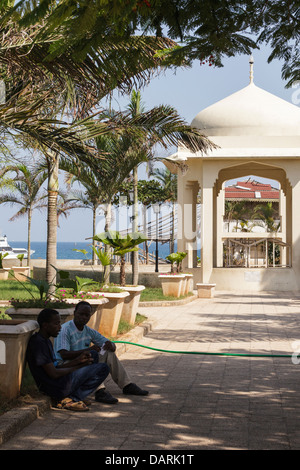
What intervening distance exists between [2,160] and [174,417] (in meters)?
19.4

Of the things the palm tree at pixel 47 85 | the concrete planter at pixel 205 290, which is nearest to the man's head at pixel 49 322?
the palm tree at pixel 47 85

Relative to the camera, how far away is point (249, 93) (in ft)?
92.6

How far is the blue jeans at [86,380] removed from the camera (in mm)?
6273

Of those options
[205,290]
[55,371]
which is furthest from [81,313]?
[205,290]

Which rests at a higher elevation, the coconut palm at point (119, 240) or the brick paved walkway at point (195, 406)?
the coconut palm at point (119, 240)

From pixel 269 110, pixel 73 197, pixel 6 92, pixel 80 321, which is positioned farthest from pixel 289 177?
pixel 80 321

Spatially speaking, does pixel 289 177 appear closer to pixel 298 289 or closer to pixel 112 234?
pixel 298 289

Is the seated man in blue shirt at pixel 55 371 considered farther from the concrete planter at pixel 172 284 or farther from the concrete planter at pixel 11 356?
the concrete planter at pixel 172 284

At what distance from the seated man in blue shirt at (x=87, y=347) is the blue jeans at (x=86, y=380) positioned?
0.63 ft

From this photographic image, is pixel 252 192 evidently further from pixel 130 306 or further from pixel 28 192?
pixel 130 306

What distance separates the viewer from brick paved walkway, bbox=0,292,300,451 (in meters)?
5.22

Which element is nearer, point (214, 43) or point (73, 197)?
point (214, 43)

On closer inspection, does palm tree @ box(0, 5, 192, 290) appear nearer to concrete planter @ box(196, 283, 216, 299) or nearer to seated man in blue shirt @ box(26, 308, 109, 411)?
seated man in blue shirt @ box(26, 308, 109, 411)

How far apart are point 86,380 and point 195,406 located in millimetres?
1103
